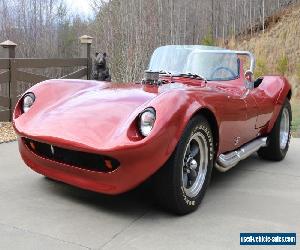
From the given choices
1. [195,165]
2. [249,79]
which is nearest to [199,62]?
[249,79]

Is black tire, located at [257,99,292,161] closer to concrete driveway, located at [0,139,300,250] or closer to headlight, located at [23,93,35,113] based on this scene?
concrete driveway, located at [0,139,300,250]

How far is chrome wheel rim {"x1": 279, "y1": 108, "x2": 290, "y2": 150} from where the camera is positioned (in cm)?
512

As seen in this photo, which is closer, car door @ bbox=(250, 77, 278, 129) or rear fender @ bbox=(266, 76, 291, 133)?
car door @ bbox=(250, 77, 278, 129)

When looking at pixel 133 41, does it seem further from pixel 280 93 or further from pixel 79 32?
pixel 79 32

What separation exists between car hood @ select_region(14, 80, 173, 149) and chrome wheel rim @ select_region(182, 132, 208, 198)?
474 mm

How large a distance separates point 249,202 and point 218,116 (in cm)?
75

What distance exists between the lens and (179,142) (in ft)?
9.59

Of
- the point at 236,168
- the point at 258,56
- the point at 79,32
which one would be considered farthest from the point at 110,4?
the point at 79,32

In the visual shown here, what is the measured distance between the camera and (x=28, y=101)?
3623 millimetres

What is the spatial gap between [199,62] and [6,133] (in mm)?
3026

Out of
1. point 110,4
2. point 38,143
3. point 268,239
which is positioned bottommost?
point 268,239

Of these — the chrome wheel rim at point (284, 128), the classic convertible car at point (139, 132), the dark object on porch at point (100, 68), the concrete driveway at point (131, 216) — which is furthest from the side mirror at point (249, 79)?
the dark object on porch at point (100, 68)

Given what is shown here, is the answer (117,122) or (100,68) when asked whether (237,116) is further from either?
(100,68)

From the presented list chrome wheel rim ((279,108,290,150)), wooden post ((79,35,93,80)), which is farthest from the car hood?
wooden post ((79,35,93,80))
